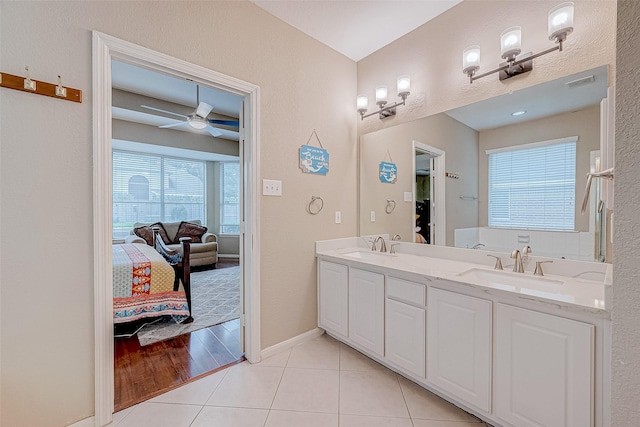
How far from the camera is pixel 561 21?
1.46 metres

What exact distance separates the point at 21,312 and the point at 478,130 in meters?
2.83

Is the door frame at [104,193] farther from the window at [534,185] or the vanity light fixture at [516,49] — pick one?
the window at [534,185]

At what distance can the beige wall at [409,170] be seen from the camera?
1.99 metres

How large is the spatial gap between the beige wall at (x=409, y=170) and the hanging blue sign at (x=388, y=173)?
35mm

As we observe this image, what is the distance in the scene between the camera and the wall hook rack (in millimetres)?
1222

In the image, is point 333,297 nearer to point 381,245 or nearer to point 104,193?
point 381,245

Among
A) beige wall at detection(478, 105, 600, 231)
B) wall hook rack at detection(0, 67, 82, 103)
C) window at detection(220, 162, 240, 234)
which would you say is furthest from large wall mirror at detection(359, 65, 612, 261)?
window at detection(220, 162, 240, 234)

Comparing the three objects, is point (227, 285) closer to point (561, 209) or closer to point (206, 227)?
point (206, 227)

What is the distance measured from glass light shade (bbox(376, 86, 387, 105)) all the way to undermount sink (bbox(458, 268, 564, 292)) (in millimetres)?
1619

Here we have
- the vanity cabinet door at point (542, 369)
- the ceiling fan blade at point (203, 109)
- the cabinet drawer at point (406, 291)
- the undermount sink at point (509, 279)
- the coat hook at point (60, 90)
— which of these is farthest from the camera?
the ceiling fan blade at point (203, 109)

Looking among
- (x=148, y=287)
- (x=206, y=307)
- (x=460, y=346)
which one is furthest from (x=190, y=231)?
(x=460, y=346)

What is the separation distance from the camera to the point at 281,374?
6.36 ft

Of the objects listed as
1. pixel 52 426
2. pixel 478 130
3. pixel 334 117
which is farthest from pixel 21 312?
pixel 478 130

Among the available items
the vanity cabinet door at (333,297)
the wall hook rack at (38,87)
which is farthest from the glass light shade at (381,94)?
the wall hook rack at (38,87)
